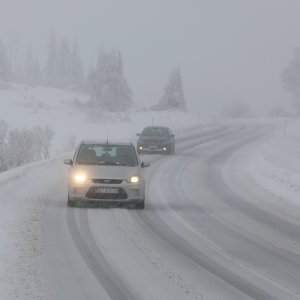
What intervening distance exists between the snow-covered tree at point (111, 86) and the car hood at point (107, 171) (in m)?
75.1

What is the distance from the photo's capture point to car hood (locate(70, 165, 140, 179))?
1429cm

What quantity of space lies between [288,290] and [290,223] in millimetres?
5616

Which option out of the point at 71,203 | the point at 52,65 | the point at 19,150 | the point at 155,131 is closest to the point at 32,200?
the point at 71,203

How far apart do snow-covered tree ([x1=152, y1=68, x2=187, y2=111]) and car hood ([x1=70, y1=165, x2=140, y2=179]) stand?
80866mm

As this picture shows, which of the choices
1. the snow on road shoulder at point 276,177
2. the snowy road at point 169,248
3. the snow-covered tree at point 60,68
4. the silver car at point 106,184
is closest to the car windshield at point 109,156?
the silver car at point 106,184

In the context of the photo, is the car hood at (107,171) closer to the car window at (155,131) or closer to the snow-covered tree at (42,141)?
the car window at (155,131)

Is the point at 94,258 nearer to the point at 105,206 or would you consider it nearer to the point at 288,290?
the point at 288,290

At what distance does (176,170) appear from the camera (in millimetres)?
24938

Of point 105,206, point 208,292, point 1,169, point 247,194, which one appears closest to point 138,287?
point 208,292

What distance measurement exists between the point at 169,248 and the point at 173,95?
8739 cm

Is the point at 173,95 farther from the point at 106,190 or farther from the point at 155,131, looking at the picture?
the point at 106,190

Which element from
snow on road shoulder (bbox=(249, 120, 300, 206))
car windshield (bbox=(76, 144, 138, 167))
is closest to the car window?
snow on road shoulder (bbox=(249, 120, 300, 206))

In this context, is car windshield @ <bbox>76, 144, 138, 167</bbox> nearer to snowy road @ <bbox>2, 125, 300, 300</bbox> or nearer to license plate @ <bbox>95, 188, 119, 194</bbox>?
license plate @ <bbox>95, 188, 119, 194</bbox>

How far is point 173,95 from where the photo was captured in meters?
96.8
